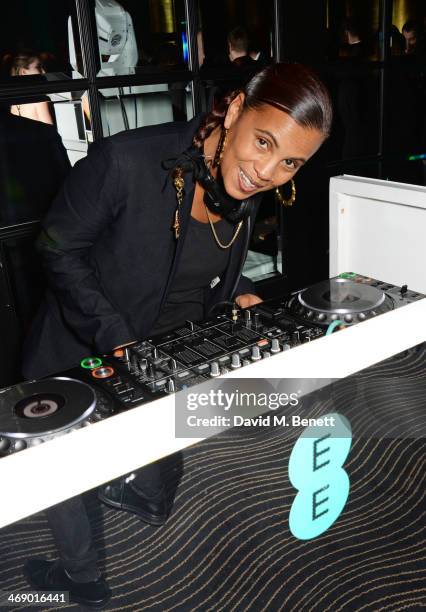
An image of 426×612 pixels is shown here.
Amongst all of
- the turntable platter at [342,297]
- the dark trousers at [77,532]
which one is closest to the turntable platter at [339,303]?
the turntable platter at [342,297]

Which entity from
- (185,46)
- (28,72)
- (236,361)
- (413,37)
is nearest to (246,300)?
(236,361)

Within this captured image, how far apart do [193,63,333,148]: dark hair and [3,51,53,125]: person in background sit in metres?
1.19

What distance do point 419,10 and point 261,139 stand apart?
2.63 metres

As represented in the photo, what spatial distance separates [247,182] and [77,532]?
77 centimetres

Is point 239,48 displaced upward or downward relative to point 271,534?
upward

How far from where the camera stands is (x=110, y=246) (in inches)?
49.3

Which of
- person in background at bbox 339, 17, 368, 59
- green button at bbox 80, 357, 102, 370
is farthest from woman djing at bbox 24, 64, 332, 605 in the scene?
person in background at bbox 339, 17, 368, 59

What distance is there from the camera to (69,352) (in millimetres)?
1325

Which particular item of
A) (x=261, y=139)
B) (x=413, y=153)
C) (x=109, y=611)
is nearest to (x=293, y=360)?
(x=109, y=611)

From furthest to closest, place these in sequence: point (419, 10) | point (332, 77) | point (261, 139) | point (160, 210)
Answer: point (419, 10) < point (332, 77) < point (160, 210) < point (261, 139)

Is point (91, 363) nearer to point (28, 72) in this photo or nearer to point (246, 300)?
point (246, 300)

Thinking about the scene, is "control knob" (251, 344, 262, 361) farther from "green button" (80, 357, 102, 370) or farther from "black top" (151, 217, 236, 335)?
"black top" (151, 217, 236, 335)

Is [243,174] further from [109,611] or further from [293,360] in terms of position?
[109,611]

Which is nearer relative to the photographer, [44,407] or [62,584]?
[62,584]
